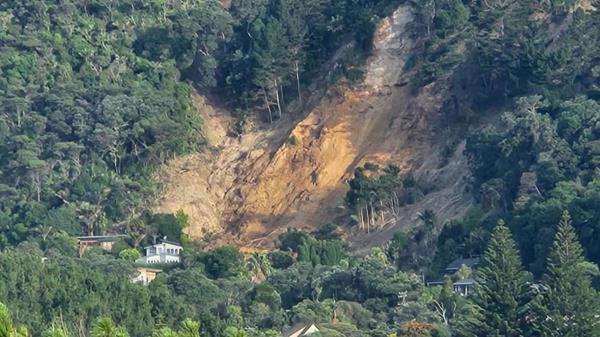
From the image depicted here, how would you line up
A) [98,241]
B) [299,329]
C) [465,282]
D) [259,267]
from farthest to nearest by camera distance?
[98,241] → [259,267] → [465,282] → [299,329]

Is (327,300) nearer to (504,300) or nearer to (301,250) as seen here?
(301,250)

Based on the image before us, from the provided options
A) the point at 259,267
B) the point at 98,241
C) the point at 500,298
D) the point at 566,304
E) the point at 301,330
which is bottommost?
the point at 566,304

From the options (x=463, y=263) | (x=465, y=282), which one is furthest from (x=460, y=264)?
(x=465, y=282)

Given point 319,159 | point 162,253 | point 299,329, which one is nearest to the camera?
point 299,329

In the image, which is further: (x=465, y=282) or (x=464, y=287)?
(x=464, y=287)

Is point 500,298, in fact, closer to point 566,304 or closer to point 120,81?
point 566,304

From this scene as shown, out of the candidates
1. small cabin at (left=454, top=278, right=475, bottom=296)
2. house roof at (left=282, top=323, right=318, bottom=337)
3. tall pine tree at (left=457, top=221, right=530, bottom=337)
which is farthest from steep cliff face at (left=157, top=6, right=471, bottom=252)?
tall pine tree at (left=457, top=221, right=530, bottom=337)

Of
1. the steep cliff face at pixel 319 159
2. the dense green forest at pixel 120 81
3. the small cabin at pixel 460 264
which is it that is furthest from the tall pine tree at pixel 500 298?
the dense green forest at pixel 120 81
